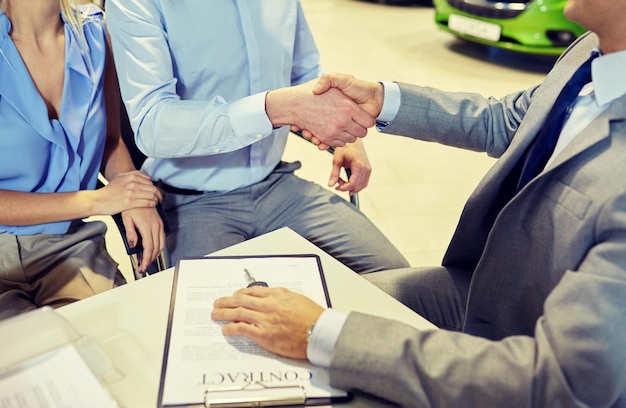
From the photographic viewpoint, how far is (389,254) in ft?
5.99

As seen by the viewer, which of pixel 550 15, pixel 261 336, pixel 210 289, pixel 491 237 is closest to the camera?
pixel 261 336

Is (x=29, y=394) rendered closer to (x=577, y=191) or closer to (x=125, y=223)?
(x=125, y=223)

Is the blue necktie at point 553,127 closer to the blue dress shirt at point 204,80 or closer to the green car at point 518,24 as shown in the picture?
the blue dress shirt at point 204,80

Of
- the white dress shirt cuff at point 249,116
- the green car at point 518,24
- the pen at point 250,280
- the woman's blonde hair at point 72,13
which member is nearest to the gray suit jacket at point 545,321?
the pen at point 250,280

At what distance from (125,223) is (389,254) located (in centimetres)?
76

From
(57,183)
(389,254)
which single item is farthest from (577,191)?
(57,183)

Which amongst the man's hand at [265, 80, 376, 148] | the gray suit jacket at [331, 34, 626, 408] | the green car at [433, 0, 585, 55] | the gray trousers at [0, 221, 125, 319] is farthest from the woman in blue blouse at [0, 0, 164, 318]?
the green car at [433, 0, 585, 55]

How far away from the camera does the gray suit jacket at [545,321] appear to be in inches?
36.0

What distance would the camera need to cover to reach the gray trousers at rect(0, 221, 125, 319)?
1.57m

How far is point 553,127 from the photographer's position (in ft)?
4.34

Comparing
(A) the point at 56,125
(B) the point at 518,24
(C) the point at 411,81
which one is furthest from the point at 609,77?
(B) the point at 518,24

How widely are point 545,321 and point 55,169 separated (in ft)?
4.22

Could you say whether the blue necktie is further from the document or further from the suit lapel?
the document

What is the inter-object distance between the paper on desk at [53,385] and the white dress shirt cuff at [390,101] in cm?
99
